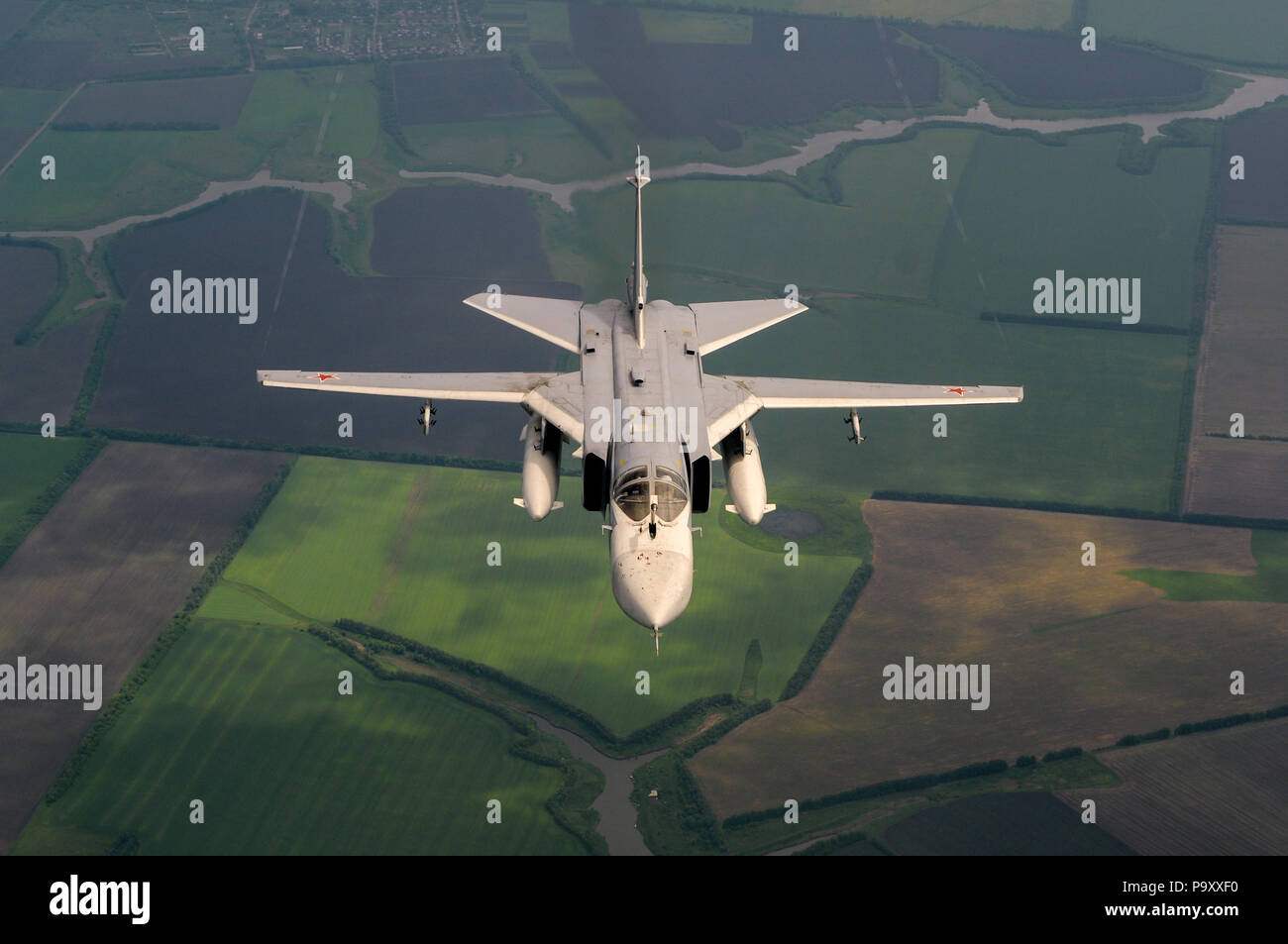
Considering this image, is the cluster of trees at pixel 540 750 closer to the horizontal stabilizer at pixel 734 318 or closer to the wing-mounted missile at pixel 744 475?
the wing-mounted missile at pixel 744 475

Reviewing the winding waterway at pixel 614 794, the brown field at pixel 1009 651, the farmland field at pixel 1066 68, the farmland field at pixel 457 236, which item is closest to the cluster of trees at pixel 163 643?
the winding waterway at pixel 614 794

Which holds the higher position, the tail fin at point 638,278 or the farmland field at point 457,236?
the farmland field at point 457,236

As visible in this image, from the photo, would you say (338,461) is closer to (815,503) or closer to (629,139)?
(815,503)

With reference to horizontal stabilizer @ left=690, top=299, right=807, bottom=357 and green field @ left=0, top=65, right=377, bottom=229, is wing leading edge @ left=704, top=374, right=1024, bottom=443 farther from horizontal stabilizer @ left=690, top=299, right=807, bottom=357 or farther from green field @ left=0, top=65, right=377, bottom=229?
green field @ left=0, top=65, right=377, bottom=229

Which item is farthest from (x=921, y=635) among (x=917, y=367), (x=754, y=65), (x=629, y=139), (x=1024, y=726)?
(x=754, y=65)

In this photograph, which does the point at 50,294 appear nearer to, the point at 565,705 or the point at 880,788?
the point at 565,705

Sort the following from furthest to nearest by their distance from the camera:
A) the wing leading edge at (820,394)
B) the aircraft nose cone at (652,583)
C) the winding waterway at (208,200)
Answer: the winding waterway at (208,200), the wing leading edge at (820,394), the aircraft nose cone at (652,583)

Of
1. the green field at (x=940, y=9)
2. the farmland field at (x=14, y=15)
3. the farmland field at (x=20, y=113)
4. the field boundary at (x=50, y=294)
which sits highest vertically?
the farmland field at (x=14, y=15)
